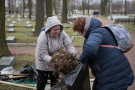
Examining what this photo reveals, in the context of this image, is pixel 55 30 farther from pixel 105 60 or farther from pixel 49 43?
pixel 105 60

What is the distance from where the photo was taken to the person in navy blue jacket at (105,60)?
2633 mm

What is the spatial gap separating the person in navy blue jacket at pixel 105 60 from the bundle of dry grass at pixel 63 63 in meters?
0.25

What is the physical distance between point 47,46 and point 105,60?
98 cm

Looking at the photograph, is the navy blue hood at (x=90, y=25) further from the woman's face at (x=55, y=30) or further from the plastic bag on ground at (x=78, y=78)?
the woman's face at (x=55, y=30)

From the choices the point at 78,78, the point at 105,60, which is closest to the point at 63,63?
the point at 78,78

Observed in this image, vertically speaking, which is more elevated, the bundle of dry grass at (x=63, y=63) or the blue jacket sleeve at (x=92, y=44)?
the blue jacket sleeve at (x=92, y=44)

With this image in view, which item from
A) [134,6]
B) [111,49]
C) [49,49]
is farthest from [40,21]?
[134,6]

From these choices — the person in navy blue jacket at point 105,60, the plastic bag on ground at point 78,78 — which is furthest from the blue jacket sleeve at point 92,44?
the plastic bag on ground at point 78,78

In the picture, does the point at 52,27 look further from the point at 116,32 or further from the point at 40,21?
the point at 40,21

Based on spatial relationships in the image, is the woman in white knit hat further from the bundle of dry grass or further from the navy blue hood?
the navy blue hood

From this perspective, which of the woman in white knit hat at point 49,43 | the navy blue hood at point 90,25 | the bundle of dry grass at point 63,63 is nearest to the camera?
the navy blue hood at point 90,25

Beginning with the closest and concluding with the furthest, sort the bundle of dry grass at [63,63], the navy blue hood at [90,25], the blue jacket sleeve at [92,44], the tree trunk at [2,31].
Answer: the blue jacket sleeve at [92,44], the navy blue hood at [90,25], the bundle of dry grass at [63,63], the tree trunk at [2,31]

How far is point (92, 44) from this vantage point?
2.45 m

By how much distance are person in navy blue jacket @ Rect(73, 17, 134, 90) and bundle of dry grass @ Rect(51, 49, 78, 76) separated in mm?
247
